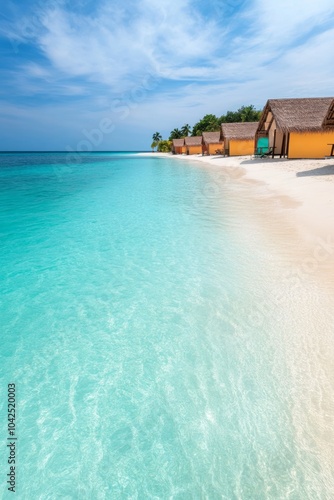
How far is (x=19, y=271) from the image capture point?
5.33 meters

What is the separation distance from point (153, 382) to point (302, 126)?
2098 cm

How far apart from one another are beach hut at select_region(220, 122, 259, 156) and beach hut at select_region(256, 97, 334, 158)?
9.29m

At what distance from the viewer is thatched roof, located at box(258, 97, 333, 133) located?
18594mm

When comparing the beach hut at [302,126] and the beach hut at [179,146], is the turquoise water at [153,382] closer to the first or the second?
the beach hut at [302,126]

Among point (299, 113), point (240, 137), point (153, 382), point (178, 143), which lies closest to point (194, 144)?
point (178, 143)

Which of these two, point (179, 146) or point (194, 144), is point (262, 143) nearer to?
point (194, 144)

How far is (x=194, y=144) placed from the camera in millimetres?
51375

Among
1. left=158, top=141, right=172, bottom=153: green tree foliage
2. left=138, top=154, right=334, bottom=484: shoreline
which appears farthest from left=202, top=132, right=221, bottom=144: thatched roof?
left=158, top=141, right=172, bottom=153: green tree foliage

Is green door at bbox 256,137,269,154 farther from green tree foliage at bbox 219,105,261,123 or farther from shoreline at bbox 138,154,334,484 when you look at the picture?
green tree foliage at bbox 219,105,261,123

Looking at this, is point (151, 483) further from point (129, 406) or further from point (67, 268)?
point (67, 268)

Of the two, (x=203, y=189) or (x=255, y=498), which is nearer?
(x=255, y=498)

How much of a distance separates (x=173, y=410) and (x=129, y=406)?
0.39 m

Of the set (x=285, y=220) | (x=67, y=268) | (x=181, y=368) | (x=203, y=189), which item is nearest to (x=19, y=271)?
(x=67, y=268)

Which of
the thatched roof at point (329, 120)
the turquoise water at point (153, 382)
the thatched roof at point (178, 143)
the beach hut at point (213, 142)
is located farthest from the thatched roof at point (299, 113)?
the thatched roof at point (178, 143)
